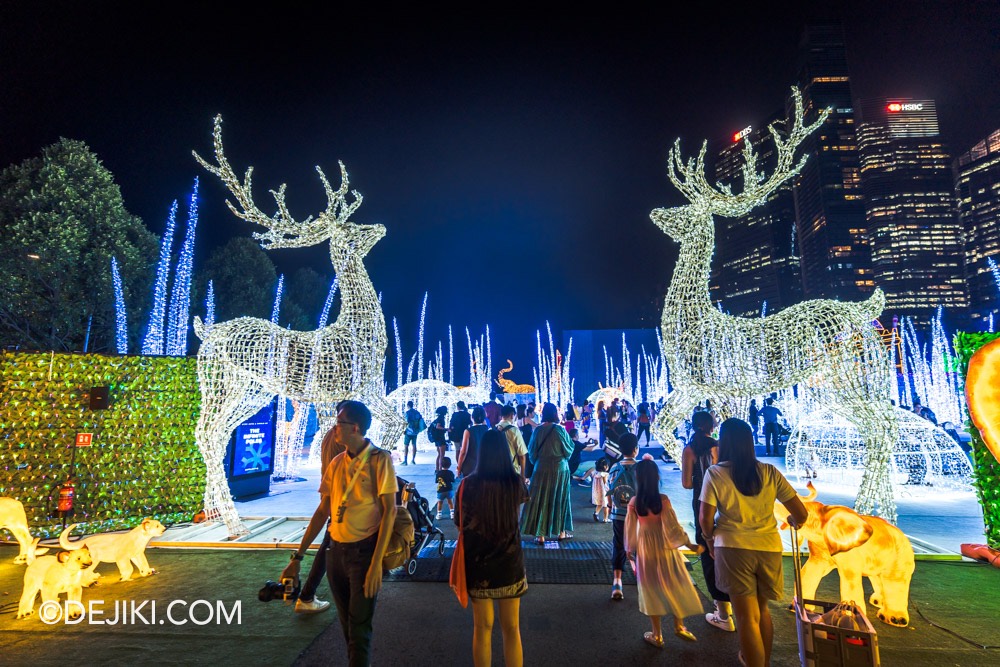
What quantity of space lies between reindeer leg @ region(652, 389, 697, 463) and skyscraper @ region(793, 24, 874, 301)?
6161 cm

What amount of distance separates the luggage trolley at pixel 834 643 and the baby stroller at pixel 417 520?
2.69 metres

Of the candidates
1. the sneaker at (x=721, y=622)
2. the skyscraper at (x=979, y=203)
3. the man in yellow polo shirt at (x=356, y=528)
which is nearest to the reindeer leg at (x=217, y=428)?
the man in yellow polo shirt at (x=356, y=528)

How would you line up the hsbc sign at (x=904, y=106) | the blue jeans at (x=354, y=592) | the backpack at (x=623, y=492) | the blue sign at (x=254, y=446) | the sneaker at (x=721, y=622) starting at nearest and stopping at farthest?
the blue jeans at (x=354, y=592) < the sneaker at (x=721, y=622) < the backpack at (x=623, y=492) < the blue sign at (x=254, y=446) < the hsbc sign at (x=904, y=106)

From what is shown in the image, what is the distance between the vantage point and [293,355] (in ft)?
16.5

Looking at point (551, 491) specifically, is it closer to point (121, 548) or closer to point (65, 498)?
point (121, 548)

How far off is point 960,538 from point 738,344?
2.80 meters

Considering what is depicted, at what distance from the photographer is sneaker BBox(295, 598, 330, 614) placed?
3.13 meters

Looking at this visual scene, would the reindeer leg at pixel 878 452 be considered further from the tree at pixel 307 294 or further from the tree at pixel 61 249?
the tree at pixel 307 294

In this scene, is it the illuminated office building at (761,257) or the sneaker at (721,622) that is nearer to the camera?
the sneaker at (721,622)

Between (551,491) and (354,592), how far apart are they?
3.00 metres

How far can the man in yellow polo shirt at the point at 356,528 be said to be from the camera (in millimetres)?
2049

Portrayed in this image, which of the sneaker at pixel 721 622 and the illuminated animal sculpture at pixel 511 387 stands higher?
the illuminated animal sculpture at pixel 511 387

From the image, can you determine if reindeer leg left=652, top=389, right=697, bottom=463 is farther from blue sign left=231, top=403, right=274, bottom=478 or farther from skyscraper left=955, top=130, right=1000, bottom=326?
skyscraper left=955, top=130, right=1000, bottom=326

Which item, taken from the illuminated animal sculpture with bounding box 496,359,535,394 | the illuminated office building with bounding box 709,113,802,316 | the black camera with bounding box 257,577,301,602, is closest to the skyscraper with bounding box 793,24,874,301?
the illuminated office building with bounding box 709,113,802,316
